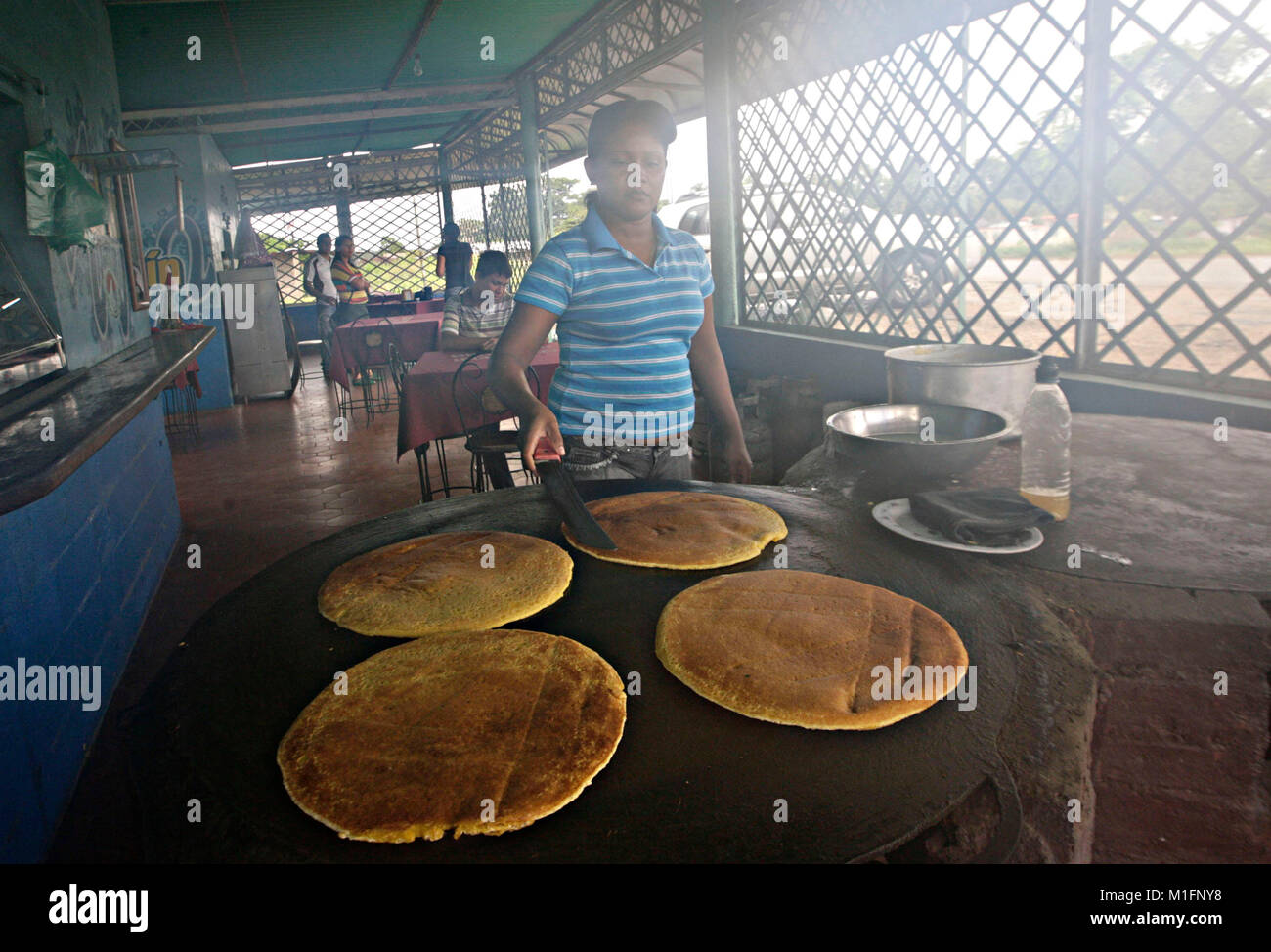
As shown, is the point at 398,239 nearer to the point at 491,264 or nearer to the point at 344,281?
the point at 344,281

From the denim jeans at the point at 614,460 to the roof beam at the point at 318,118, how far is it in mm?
7501

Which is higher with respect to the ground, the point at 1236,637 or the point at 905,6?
the point at 905,6

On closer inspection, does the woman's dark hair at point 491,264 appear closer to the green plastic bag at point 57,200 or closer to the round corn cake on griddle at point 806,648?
the green plastic bag at point 57,200

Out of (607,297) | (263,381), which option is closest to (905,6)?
(607,297)

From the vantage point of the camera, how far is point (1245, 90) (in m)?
2.12

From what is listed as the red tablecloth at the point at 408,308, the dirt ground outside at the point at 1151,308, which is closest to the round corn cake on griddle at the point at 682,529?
the dirt ground outside at the point at 1151,308

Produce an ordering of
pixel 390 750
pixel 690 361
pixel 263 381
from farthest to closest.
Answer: pixel 263 381
pixel 690 361
pixel 390 750

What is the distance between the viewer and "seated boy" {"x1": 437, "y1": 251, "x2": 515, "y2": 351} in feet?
15.5

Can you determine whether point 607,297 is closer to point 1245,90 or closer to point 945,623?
point 945,623

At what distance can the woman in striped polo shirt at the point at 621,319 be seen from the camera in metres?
1.68

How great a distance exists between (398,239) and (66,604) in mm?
13758

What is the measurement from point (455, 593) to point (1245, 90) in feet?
7.97

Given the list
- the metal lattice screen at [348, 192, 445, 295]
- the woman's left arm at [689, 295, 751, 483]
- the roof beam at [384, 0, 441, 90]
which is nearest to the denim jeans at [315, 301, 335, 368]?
the roof beam at [384, 0, 441, 90]

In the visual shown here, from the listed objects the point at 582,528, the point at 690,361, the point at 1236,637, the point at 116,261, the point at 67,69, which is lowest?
the point at 1236,637
